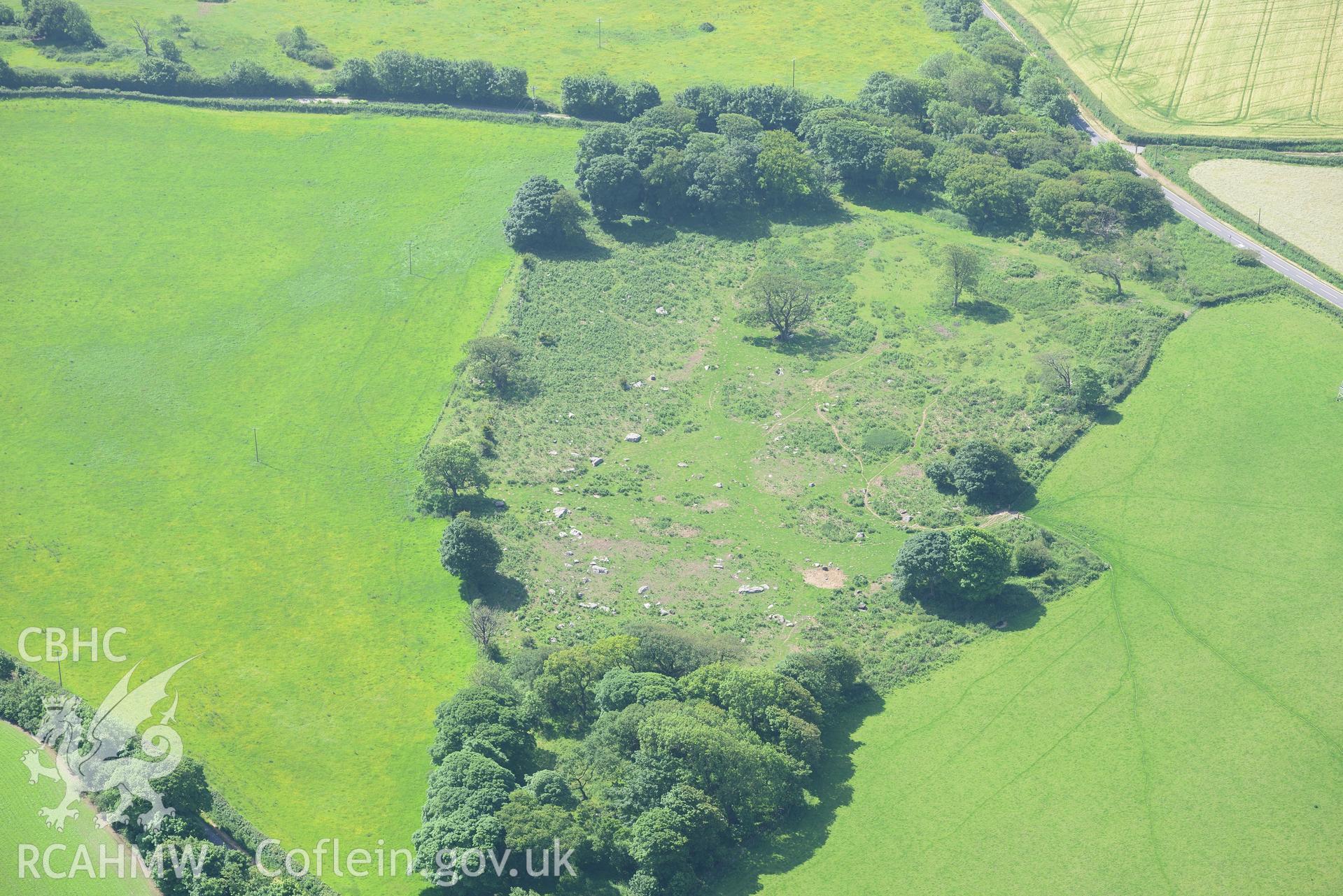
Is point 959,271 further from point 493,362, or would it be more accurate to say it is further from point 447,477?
point 447,477

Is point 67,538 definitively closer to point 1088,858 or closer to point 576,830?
point 576,830

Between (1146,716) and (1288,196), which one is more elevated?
(1288,196)

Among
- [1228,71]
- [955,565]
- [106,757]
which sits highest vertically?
[1228,71]

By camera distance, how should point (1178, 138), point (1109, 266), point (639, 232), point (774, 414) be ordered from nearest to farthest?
point (774, 414) < point (1109, 266) < point (639, 232) < point (1178, 138)

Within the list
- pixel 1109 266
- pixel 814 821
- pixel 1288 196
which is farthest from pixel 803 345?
pixel 1288 196

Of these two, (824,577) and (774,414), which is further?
(774,414)
